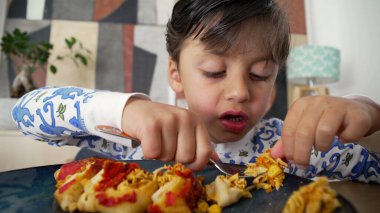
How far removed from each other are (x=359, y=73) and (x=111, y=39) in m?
1.96

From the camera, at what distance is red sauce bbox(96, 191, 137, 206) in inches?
11.6

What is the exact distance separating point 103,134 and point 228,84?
0.89ft

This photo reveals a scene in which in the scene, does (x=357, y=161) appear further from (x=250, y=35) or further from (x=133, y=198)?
(x=133, y=198)

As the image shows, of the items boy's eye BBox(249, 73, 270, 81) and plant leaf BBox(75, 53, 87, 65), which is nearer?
boy's eye BBox(249, 73, 270, 81)

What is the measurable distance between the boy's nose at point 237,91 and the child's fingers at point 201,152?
9.1 inches

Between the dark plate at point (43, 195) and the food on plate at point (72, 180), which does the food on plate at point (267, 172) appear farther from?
the food on plate at point (72, 180)

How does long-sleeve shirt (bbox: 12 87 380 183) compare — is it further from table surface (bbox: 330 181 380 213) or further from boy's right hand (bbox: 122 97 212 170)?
table surface (bbox: 330 181 380 213)

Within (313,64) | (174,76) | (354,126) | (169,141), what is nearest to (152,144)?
(169,141)

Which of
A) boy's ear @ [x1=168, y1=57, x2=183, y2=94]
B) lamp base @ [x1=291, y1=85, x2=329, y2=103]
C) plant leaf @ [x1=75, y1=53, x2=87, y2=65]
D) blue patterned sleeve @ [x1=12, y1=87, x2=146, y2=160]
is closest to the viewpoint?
blue patterned sleeve @ [x1=12, y1=87, x2=146, y2=160]

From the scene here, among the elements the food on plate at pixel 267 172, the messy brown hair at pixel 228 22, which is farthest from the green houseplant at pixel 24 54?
the food on plate at pixel 267 172

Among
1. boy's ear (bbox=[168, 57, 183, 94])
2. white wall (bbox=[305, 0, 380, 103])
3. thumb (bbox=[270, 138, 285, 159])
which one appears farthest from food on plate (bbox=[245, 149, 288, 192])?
white wall (bbox=[305, 0, 380, 103])

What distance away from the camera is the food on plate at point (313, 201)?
0.86 feet

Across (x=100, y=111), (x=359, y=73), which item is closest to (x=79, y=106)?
(x=100, y=111)

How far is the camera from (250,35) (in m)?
0.68
